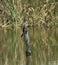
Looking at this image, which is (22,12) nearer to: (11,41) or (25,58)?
(11,41)

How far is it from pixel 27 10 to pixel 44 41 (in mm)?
4692

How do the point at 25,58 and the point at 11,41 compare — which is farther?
the point at 11,41

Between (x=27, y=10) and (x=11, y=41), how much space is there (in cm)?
439

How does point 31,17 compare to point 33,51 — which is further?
point 31,17

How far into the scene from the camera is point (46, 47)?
7.71 metres

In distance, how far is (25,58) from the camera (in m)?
6.51

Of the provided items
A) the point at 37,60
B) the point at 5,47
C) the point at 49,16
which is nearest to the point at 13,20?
the point at 49,16

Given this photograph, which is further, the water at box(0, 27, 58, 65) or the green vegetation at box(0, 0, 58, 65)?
the green vegetation at box(0, 0, 58, 65)

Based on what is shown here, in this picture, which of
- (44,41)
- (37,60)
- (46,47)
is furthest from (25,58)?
(44,41)

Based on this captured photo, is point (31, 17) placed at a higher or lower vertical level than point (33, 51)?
higher

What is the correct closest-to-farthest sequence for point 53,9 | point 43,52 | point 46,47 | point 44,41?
point 43,52
point 46,47
point 44,41
point 53,9

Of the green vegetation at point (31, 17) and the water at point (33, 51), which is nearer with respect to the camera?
the water at point (33, 51)

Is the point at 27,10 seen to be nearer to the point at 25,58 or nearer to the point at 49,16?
the point at 49,16

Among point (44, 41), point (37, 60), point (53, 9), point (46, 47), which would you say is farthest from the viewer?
point (53, 9)
